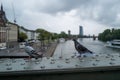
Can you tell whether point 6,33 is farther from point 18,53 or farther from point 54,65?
point 54,65

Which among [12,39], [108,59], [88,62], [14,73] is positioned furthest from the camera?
[12,39]

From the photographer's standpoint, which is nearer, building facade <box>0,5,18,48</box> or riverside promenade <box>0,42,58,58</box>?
riverside promenade <box>0,42,58,58</box>

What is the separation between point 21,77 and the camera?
6316 mm

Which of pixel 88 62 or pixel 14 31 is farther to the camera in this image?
pixel 14 31

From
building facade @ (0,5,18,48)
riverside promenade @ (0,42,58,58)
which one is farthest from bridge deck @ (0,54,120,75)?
building facade @ (0,5,18,48)

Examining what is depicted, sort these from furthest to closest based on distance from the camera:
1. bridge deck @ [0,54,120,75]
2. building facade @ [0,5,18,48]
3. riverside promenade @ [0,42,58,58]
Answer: building facade @ [0,5,18,48], riverside promenade @ [0,42,58,58], bridge deck @ [0,54,120,75]

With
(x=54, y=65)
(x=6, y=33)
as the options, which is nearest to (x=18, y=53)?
(x=54, y=65)

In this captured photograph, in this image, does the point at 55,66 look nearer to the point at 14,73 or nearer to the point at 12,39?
the point at 14,73

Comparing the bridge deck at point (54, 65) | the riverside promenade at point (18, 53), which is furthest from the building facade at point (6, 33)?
the bridge deck at point (54, 65)

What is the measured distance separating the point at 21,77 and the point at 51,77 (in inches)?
26.5

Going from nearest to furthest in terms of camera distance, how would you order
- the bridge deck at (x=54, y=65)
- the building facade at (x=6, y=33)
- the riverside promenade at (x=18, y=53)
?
the bridge deck at (x=54, y=65) < the riverside promenade at (x=18, y=53) < the building facade at (x=6, y=33)

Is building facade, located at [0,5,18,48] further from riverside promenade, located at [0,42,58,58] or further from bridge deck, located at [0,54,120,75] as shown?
bridge deck, located at [0,54,120,75]

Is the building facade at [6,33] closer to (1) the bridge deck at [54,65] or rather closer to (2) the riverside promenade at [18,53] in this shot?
(2) the riverside promenade at [18,53]

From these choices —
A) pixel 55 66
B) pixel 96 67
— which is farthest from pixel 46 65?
pixel 96 67
